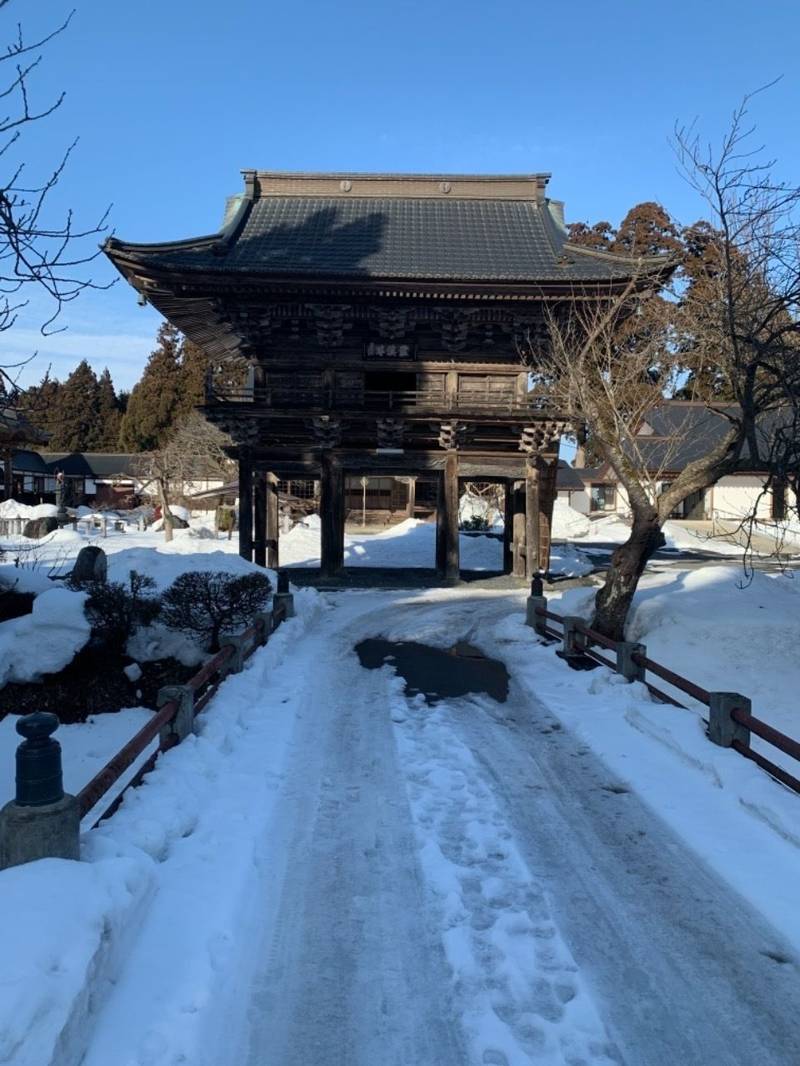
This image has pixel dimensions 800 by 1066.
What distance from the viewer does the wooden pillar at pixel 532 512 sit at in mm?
18516

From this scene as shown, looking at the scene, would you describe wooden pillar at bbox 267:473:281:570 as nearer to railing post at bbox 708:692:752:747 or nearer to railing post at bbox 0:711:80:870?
railing post at bbox 708:692:752:747

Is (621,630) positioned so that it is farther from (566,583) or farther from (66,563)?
(66,563)

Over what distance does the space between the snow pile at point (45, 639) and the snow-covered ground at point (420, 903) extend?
5.07 m

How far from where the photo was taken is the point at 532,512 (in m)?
18.5

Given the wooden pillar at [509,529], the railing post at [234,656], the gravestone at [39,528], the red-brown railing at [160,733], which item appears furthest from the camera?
the gravestone at [39,528]

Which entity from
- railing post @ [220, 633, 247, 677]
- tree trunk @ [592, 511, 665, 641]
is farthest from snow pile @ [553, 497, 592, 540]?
railing post @ [220, 633, 247, 677]

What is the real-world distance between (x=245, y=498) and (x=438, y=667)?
10.4 metres

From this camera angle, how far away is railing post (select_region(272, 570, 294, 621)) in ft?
37.8

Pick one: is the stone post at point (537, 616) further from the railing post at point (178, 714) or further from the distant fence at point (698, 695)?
the railing post at point (178, 714)

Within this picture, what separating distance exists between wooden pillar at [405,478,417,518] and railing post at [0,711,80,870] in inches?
1355

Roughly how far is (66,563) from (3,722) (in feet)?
39.2

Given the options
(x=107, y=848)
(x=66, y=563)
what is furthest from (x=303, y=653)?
(x=66, y=563)

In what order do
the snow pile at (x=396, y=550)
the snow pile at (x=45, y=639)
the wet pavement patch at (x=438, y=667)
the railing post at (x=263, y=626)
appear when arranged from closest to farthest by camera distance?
the wet pavement patch at (x=438, y=667) < the railing post at (x=263, y=626) < the snow pile at (x=45, y=639) < the snow pile at (x=396, y=550)

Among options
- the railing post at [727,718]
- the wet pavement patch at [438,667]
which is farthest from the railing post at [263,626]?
the railing post at [727,718]
